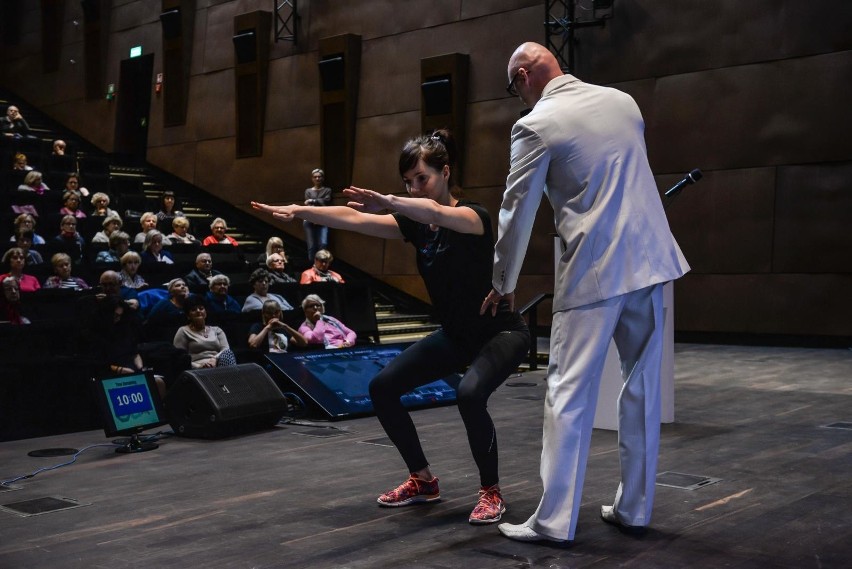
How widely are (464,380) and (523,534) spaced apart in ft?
1.87

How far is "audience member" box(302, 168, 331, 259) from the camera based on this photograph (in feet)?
36.0

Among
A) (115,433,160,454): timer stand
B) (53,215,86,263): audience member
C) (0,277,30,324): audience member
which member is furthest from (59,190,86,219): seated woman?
(115,433,160,454): timer stand

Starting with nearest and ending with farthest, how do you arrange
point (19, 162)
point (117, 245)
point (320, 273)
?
point (117, 245)
point (320, 273)
point (19, 162)

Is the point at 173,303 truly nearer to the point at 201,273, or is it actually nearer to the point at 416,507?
the point at 201,273

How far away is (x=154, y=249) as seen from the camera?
883 centimetres

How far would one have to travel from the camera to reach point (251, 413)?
17.6ft

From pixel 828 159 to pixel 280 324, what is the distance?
558 centimetres

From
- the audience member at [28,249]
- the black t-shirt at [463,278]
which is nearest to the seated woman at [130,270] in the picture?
the audience member at [28,249]

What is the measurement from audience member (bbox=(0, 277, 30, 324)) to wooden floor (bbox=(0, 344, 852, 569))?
53.8 inches

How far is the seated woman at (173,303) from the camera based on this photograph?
22.0ft

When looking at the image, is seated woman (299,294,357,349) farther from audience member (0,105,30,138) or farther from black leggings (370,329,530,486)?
audience member (0,105,30,138)

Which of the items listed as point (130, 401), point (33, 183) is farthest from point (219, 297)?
point (33, 183)

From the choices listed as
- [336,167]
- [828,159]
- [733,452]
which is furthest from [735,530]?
[336,167]

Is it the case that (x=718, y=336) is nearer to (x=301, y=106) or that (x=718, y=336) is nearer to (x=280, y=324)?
(x=280, y=324)
